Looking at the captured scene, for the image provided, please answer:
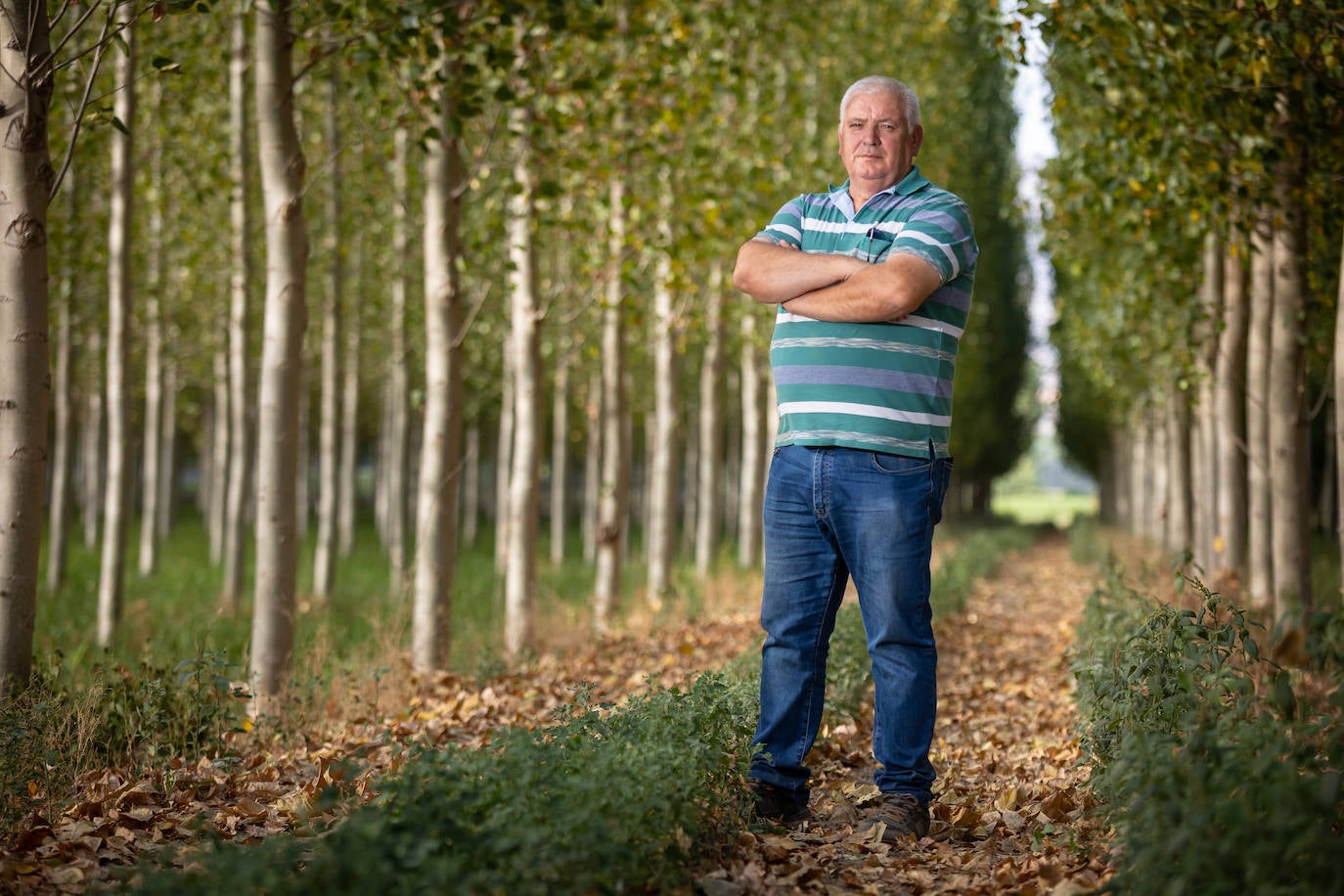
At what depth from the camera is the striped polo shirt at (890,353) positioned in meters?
3.79

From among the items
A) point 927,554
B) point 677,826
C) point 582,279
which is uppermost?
point 582,279

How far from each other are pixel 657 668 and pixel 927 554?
4092 mm

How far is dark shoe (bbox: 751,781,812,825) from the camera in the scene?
400cm

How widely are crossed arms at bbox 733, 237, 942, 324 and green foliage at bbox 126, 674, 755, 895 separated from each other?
1.44m

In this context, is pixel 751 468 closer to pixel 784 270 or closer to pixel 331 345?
pixel 331 345

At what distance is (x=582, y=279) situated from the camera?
1189 centimetres

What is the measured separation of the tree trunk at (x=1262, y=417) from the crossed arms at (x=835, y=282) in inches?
227

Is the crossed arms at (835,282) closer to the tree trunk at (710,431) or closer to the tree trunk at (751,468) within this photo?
the tree trunk at (710,431)

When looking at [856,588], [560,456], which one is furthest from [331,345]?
[856,588]

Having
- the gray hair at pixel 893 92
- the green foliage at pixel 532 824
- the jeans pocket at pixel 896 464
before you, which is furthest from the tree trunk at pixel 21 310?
the jeans pocket at pixel 896 464

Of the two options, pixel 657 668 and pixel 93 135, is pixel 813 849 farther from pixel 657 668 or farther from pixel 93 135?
pixel 93 135

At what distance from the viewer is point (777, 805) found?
4035mm

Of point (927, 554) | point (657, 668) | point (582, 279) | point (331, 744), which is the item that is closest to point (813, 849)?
point (927, 554)

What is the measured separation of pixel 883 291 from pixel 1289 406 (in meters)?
6.12
